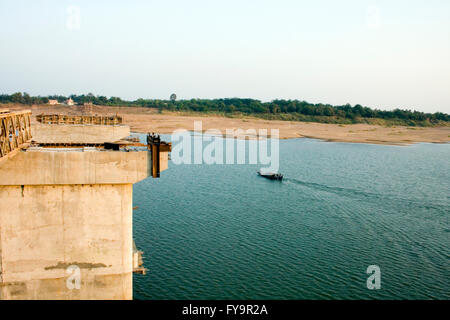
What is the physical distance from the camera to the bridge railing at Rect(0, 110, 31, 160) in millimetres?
13773

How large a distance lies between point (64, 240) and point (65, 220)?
742 mm

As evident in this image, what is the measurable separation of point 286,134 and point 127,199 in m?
101

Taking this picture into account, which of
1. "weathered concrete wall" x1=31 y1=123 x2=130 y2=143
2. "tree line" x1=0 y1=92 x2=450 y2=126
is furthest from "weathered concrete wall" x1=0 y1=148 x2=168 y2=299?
"tree line" x1=0 y1=92 x2=450 y2=126

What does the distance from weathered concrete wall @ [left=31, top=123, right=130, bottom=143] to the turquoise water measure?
7.23 m

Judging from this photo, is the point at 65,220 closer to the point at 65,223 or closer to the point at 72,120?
the point at 65,223

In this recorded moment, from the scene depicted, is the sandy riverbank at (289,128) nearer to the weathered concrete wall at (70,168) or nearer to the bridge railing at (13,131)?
the bridge railing at (13,131)

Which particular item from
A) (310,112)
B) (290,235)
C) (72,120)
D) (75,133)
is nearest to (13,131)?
(75,133)

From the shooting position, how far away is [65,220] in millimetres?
15281

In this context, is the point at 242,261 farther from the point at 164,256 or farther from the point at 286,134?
the point at 286,134

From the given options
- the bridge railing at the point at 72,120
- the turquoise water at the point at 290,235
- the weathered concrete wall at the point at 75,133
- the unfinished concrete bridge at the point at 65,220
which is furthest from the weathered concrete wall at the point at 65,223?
the bridge railing at the point at 72,120

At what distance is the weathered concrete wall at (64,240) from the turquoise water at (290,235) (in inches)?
243

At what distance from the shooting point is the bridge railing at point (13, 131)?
45.2 ft

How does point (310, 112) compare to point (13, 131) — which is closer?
point (13, 131)
